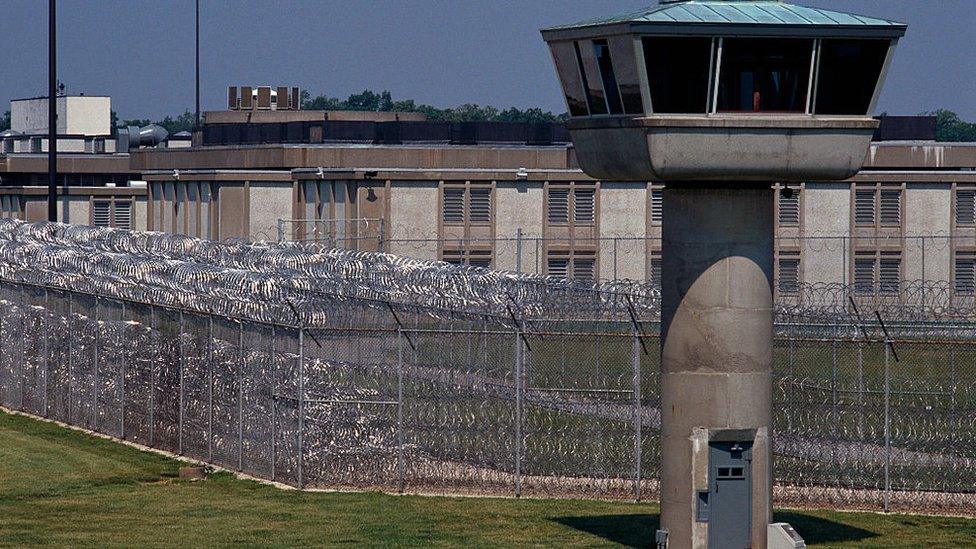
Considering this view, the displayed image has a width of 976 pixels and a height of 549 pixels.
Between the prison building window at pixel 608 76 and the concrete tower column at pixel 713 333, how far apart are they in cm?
109

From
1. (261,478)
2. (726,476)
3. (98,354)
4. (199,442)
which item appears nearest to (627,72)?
(726,476)

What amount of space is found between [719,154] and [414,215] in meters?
39.9

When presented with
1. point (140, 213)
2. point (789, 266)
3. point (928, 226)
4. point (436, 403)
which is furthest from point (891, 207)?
point (140, 213)

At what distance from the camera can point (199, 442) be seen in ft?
85.8

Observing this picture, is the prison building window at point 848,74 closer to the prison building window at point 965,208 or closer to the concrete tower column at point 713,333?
the concrete tower column at point 713,333

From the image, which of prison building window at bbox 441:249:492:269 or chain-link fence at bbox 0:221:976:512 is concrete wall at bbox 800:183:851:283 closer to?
prison building window at bbox 441:249:492:269

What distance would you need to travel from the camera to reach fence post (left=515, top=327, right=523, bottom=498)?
72.2 ft

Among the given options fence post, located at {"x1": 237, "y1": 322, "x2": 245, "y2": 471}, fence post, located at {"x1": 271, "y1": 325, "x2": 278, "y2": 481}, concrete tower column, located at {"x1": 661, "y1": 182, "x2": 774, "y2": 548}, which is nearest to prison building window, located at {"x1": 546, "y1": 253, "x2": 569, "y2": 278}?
fence post, located at {"x1": 237, "y1": 322, "x2": 245, "y2": 471}

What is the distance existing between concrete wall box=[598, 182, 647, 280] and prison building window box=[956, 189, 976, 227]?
10.6 m

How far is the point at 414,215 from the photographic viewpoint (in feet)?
186

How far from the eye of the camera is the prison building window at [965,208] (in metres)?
57.8

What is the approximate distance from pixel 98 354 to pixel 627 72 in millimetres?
15275

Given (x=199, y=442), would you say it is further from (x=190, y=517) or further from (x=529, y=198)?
(x=529, y=198)

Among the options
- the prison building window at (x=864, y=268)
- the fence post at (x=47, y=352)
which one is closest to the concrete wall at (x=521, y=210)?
the prison building window at (x=864, y=268)
